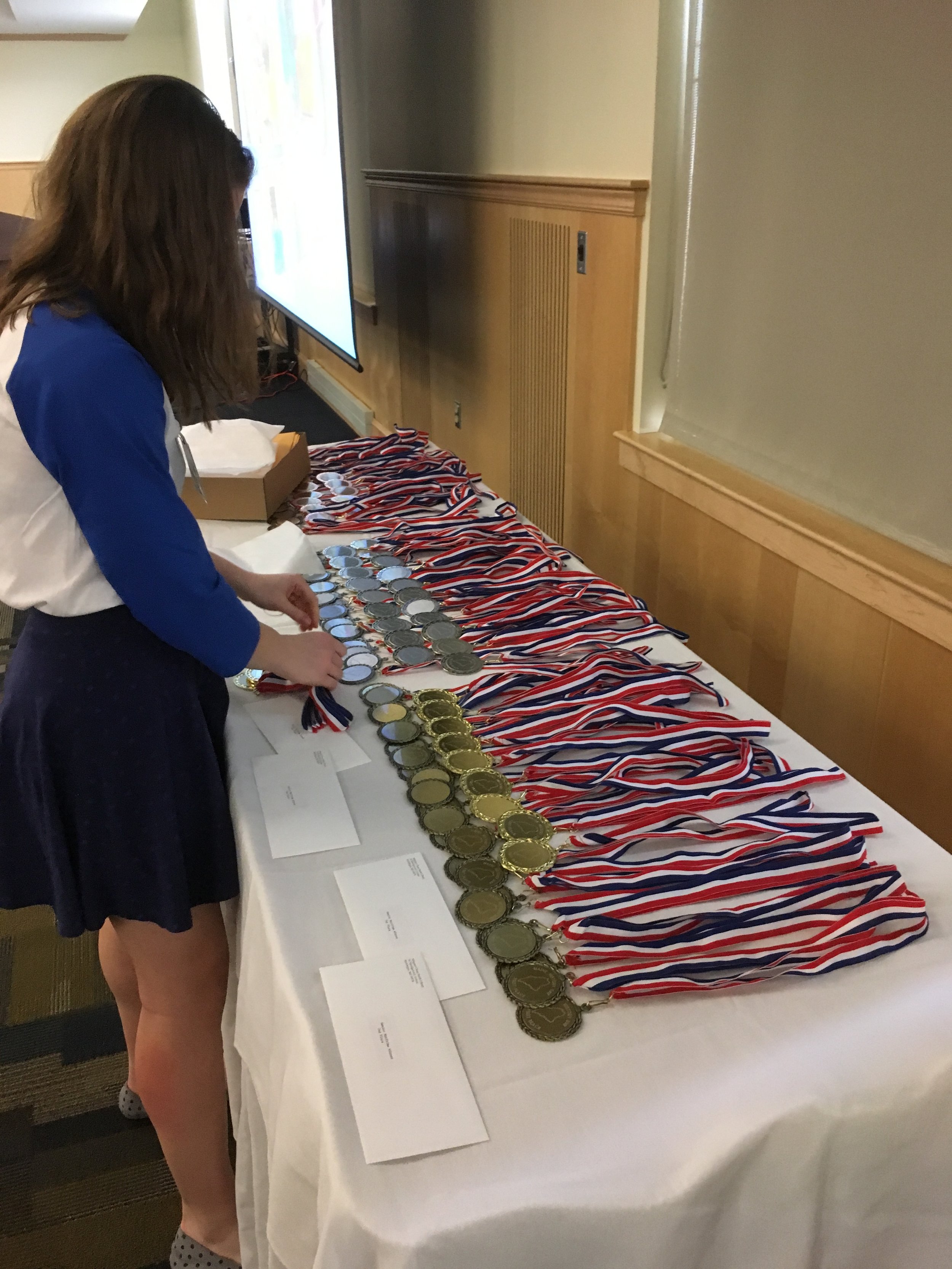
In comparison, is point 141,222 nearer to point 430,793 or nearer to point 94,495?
point 94,495

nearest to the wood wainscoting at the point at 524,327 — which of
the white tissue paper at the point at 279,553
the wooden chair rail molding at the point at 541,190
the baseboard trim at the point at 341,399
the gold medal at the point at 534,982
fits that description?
the wooden chair rail molding at the point at 541,190

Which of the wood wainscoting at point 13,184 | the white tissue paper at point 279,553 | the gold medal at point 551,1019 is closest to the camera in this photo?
the gold medal at point 551,1019

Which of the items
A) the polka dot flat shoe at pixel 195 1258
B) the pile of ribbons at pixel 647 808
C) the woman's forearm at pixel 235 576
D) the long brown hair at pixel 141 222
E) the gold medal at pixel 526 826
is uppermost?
the long brown hair at pixel 141 222

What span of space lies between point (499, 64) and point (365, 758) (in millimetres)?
2427

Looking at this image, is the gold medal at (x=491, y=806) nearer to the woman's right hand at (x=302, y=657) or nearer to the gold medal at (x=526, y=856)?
the gold medal at (x=526, y=856)

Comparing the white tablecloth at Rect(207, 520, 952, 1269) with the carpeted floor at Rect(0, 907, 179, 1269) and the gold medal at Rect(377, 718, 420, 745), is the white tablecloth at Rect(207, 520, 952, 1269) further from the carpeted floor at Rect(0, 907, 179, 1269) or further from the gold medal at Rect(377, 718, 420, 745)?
the carpeted floor at Rect(0, 907, 179, 1269)

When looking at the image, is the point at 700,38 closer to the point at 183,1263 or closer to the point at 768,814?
the point at 768,814

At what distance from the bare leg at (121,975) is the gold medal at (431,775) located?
476 millimetres

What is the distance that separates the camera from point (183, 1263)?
1253mm

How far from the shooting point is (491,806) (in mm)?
1037

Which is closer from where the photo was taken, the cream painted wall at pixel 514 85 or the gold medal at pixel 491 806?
the gold medal at pixel 491 806

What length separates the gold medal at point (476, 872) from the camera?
92 cm

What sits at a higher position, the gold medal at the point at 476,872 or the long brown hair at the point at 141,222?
the long brown hair at the point at 141,222

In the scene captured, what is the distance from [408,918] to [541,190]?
2.25m
